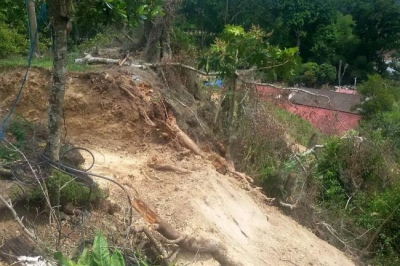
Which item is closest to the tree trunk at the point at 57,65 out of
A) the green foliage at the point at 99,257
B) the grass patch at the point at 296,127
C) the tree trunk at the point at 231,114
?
the green foliage at the point at 99,257

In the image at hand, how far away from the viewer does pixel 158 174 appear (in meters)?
7.98

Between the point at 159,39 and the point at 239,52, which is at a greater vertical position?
the point at 239,52

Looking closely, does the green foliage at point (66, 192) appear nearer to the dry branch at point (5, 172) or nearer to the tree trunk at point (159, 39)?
the dry branch at point (5, 172)

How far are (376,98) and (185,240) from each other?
18.0 m

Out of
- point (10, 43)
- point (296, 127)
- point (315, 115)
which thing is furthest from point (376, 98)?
point (10, 43)

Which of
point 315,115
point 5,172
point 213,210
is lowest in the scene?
point 315,115

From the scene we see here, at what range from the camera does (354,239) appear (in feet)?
34.2

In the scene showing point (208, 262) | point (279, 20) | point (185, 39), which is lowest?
point (279, 20)

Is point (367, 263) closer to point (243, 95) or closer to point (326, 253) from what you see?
point (326, 253)

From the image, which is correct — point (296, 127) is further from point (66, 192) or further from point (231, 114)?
point (66, 192)

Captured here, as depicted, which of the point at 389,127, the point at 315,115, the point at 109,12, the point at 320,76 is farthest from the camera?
the point at 320,76

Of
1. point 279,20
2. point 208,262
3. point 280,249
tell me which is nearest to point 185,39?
point 280,249

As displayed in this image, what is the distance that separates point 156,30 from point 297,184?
3994 mm

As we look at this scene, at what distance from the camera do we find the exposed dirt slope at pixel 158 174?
7.30 meters
